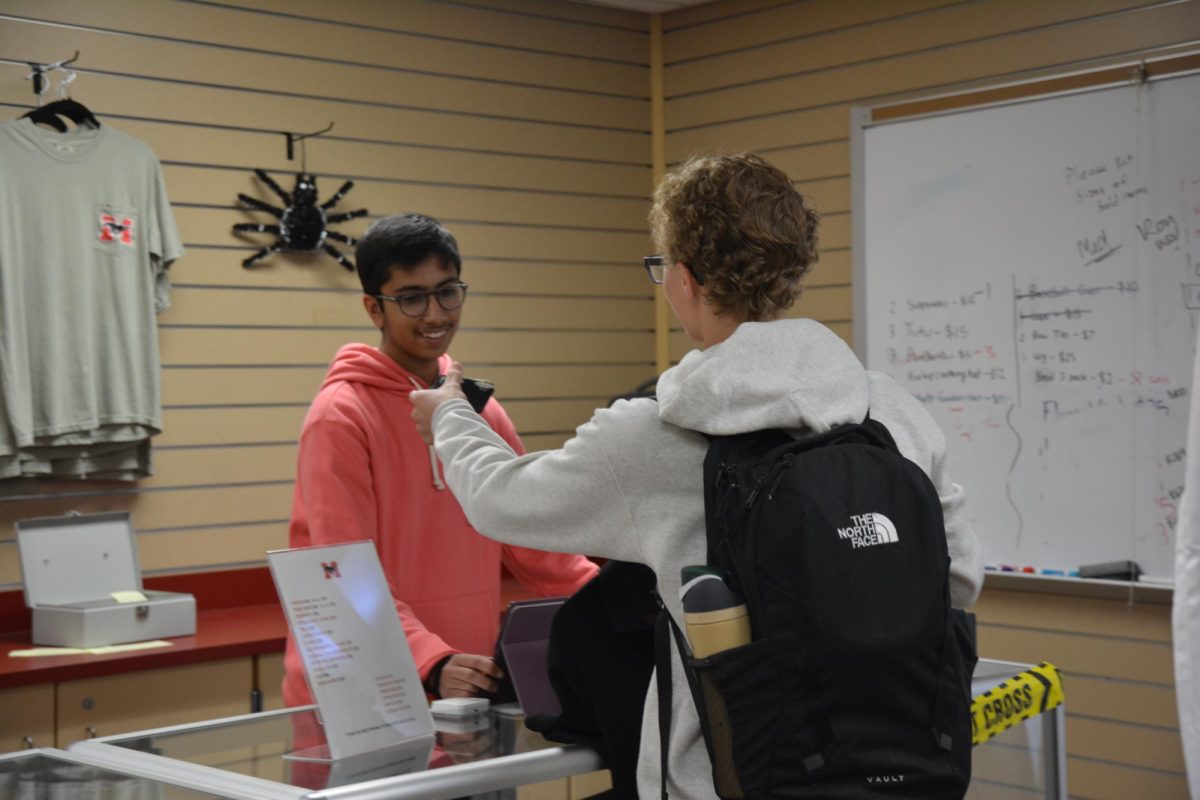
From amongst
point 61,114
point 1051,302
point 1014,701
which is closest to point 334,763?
point 1014,701

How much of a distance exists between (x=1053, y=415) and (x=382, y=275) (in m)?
2.52

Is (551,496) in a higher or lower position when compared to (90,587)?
higher

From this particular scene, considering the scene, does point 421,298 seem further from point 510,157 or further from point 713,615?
point 510,157

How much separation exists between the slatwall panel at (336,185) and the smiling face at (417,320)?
71.6 inches

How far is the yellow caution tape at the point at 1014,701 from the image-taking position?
93.2 inches

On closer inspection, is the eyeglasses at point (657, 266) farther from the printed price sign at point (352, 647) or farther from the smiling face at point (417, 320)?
the smiling face at point (417, 320)

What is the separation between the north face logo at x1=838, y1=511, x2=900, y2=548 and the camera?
1620 mm

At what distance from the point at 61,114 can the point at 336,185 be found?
0.98m

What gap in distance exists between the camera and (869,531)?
163 centimetres

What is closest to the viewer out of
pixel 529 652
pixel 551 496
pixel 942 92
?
pixel 551 496

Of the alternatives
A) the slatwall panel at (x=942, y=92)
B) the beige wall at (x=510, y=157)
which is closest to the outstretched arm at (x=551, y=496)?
the beige wall at (x=510, y=157)

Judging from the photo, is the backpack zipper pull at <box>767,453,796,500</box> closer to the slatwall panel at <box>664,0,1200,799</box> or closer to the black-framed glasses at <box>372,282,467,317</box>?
the black-framed glasses at <box>372,282,467,317</box>

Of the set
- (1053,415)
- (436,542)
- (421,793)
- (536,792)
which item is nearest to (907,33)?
(1053,415)

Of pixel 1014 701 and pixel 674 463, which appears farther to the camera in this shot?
pixel 1014 701
